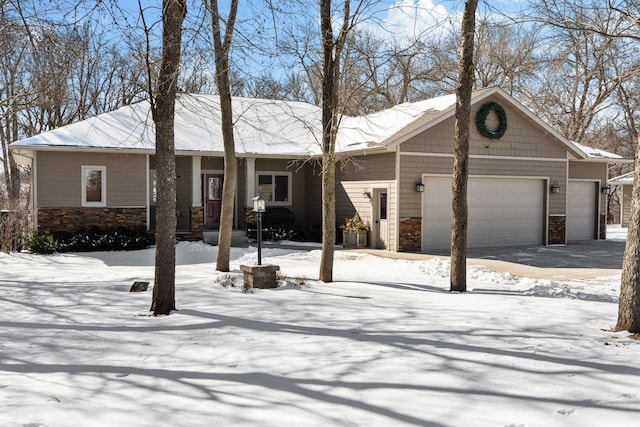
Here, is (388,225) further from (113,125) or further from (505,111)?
(113,125)

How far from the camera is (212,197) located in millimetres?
20594

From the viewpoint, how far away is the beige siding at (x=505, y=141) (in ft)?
54.3

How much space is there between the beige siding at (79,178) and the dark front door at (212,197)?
3036 millimetres

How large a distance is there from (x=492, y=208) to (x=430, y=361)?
528 inches

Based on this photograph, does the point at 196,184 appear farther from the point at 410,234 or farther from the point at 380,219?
the point at 410,234

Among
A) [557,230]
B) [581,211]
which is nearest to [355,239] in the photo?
[557,230]

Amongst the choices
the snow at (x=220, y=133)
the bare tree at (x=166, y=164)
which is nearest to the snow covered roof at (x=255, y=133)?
the snow at (x=220, y=133)

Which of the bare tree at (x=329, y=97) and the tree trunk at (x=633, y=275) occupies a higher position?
the bare tree at (x=329, y=97)

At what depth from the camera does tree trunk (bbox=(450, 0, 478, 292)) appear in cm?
929

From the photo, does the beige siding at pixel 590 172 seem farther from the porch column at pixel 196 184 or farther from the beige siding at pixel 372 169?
the porch column at pixel 196 184

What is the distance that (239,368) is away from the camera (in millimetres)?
4938

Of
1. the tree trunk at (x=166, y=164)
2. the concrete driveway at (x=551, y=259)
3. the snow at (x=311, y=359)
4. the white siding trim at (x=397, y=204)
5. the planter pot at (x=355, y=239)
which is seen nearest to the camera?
the snow at (x=311, y=359)

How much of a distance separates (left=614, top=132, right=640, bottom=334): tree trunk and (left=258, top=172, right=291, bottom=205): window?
49.5 feet

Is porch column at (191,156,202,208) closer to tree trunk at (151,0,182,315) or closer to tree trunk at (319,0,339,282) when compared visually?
tree trunk at (319,0,339,282)
